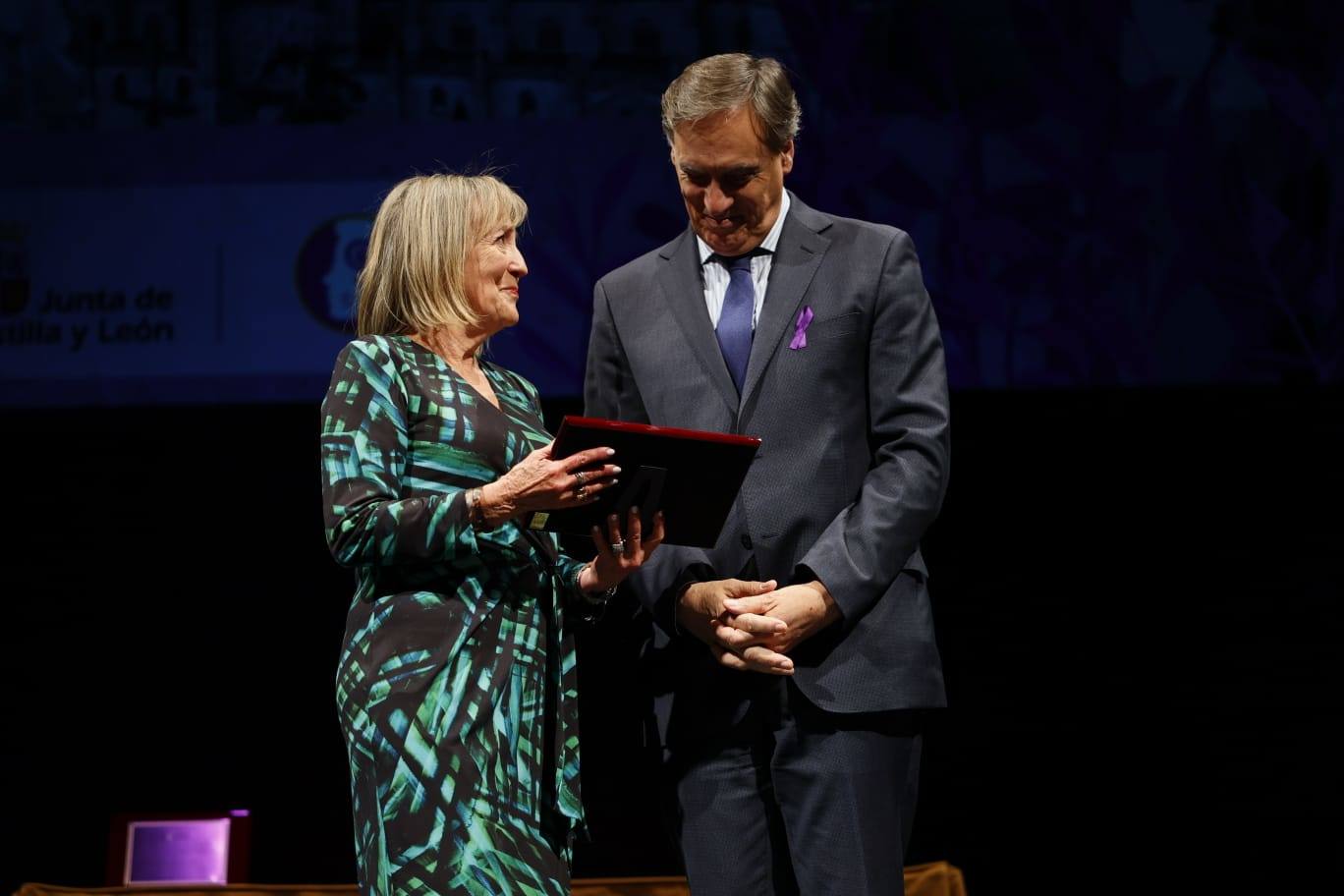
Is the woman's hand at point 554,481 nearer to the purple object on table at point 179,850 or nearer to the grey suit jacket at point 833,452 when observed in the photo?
the grey suit jacket at point 833,452

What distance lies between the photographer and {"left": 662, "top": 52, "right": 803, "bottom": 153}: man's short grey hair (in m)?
1.84

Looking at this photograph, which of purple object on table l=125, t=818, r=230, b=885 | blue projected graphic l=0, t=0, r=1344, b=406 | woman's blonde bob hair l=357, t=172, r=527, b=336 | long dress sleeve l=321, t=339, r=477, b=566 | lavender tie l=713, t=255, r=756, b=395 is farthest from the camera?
blue projected graphic l=0, t=0, r=1344, b=406

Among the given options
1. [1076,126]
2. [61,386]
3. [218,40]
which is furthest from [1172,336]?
[61,386]

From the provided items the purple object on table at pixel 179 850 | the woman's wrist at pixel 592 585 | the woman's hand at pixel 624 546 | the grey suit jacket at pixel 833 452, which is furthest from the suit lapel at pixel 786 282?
the purple object on table at pixel 179 850

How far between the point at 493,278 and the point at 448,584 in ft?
1.60

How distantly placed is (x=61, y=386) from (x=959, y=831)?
2672mm

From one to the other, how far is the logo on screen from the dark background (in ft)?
0.66

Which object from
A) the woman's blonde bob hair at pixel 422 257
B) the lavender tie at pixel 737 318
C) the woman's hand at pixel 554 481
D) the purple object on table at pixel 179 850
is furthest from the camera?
the purple object on table at pixel 179 850

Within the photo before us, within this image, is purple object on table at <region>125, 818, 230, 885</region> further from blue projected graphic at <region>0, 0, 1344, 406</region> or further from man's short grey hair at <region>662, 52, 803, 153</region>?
man's short grey hair at <region>662, 52, 803, 153</region>

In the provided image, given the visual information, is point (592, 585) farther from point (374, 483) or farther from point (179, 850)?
point (179, 850)

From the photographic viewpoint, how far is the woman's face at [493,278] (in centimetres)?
204

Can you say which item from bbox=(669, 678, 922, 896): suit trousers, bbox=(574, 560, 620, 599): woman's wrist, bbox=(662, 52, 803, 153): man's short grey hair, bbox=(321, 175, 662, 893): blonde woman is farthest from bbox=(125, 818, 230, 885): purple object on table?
A: bbox=(662, 52, 803, 153): man's short grey hair

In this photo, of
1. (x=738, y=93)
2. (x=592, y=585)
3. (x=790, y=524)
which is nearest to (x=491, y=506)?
(x=592, y=585)

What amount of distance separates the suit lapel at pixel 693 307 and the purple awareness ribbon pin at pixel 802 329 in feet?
0.24
